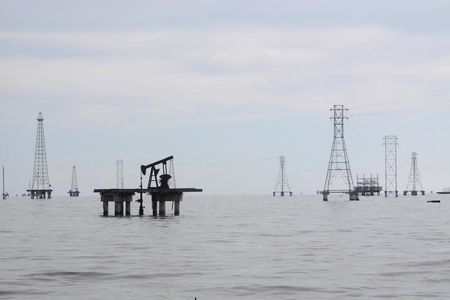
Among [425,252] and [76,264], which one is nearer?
[76,264]

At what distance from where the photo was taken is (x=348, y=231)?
192 feet

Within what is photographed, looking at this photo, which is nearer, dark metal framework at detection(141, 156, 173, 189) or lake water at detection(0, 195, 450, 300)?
lake water at detection(0, 195, 450, 300)

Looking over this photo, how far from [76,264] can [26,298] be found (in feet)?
29.4

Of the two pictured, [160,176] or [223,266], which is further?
[160,176]

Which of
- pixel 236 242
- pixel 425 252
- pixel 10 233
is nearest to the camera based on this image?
pixel 425 252

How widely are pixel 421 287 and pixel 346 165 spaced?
436 feet

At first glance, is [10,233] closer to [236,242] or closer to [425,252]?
[236,242]

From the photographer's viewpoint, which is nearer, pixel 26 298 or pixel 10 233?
pixel 26 298

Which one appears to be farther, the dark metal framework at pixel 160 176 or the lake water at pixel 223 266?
the dark metal framework at pixel 160 176

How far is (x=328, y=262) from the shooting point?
35438mm

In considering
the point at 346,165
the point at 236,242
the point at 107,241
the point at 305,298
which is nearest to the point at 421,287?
the point at 305,298

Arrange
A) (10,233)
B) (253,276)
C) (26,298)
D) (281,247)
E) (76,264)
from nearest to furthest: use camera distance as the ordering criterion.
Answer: (26,298), (253,276), (76,264), (281,247), (10,233)

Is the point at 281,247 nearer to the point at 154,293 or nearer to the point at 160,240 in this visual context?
the point at 160,240

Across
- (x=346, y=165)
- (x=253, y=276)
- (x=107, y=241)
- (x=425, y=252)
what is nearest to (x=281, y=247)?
(x=425, y=252)
